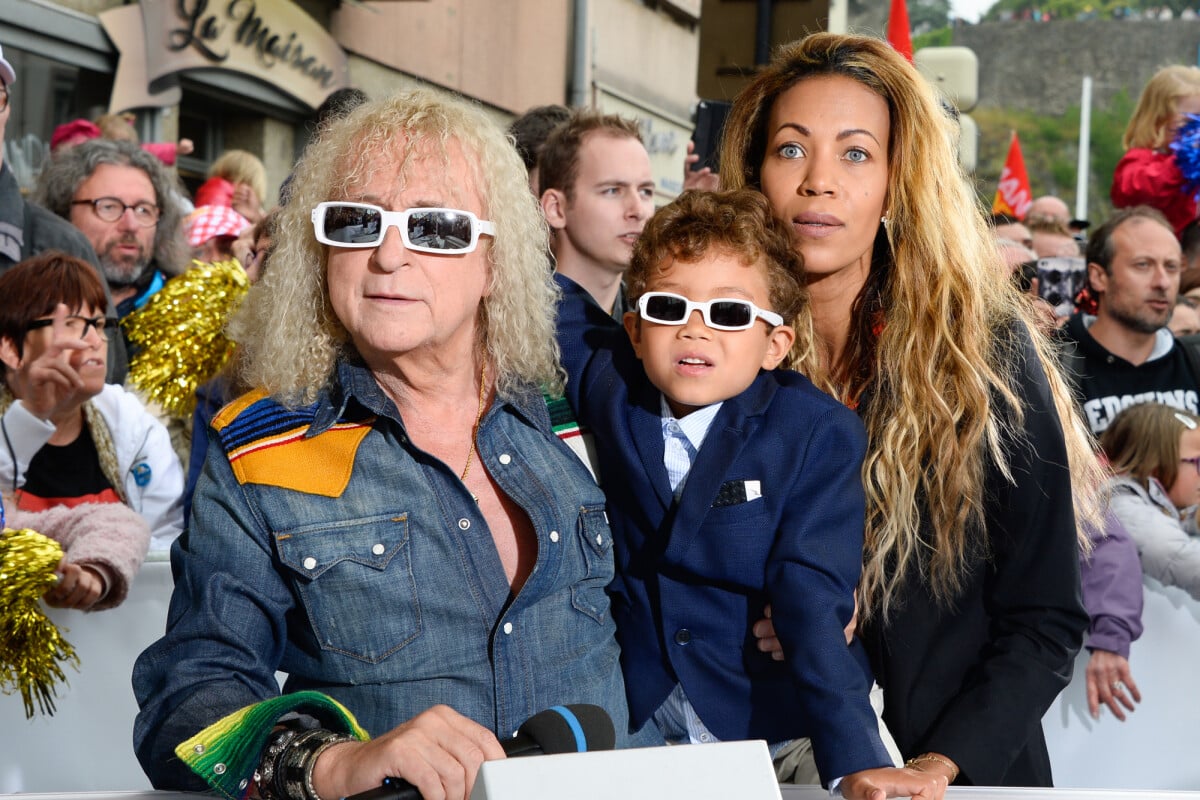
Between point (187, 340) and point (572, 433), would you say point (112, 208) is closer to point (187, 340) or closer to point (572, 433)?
point (187, 340)

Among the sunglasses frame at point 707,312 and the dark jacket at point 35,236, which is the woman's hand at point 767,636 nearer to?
the sunglasses frame at point 707,312

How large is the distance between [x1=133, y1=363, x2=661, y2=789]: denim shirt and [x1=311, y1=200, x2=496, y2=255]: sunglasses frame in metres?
0.23

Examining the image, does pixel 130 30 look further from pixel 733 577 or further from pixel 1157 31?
pixel 1157 31

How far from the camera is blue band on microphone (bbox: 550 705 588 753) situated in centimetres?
158

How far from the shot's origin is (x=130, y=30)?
10.3 meters

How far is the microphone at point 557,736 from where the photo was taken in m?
1.54

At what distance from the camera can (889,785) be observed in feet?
6.77

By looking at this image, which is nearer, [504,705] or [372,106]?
[504,705]

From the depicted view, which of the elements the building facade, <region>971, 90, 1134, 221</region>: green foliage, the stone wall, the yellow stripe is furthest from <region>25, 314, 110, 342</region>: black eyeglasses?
the stone wall

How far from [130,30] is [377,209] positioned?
29.6 feet

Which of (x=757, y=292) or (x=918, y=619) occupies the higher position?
Result: (x=757, y=292)

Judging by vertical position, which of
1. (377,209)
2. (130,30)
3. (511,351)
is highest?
(130,30)

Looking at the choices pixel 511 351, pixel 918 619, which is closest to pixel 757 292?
pixel 511 351

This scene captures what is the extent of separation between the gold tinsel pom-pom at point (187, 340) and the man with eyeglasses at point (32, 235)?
0.20m
